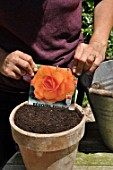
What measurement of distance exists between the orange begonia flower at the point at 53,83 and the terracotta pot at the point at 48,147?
109 millimetres

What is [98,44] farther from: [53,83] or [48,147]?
[48,147]

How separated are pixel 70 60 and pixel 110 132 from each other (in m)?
0.33

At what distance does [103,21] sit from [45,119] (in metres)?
0.44

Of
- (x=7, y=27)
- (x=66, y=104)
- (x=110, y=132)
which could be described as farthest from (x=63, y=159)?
(x=7, y=27)

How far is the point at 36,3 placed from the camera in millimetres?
1392

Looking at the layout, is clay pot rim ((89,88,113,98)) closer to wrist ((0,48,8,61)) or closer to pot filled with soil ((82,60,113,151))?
pot filled with soil ((82,60,113,151))

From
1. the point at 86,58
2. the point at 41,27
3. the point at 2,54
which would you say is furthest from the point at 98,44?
the point at 2,54

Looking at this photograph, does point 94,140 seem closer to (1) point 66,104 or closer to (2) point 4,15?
(1) point 66,104

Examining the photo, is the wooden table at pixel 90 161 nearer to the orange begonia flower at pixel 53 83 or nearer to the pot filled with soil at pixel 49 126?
the pot filled with soil at pixel 49 126

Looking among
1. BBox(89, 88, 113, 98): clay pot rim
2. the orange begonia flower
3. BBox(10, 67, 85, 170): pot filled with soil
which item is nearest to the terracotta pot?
BBox(10, 67, 85, 170): pot filled with soil

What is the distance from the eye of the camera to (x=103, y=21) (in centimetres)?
154

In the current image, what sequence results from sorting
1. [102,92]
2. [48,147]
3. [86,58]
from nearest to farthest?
[48,147], [86,58], [102,92]

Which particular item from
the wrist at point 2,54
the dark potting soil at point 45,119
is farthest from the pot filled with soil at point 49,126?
the wrist at point 2,54

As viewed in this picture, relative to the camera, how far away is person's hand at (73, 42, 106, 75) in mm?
1393
